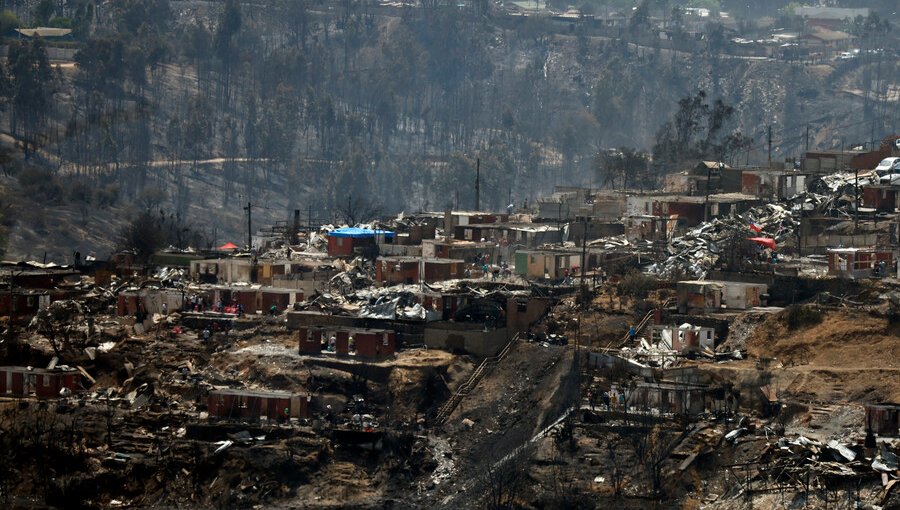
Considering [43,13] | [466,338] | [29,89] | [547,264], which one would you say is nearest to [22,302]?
[466,338]

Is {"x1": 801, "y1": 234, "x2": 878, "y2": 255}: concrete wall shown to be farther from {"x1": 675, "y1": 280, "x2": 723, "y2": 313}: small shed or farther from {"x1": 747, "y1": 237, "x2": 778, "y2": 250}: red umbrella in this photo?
{"x1": 675, "y1": 280, "x2": 723, "y2": 313}: small shed

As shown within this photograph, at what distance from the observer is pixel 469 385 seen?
155ft

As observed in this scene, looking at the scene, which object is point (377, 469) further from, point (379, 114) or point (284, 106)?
point (379, 114)

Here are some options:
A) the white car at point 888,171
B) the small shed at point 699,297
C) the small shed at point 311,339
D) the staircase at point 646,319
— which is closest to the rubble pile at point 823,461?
the staircase at point 646,319

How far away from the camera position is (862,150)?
73750 millimetres

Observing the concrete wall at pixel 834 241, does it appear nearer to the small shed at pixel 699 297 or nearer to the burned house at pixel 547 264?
the burned house at pixel 547 264

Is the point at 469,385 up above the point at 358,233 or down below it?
below

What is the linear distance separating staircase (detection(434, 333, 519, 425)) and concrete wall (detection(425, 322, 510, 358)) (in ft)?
0.67

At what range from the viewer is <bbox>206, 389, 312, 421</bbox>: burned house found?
1786 inches

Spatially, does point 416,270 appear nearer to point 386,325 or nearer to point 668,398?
point 386,325

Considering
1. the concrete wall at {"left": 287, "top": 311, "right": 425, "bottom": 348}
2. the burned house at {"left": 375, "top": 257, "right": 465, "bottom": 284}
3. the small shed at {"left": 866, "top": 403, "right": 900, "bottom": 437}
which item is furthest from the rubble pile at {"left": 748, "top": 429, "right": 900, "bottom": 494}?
the burned house at {"left": 375, "top": 257, "right": 465, "bottom": 284}

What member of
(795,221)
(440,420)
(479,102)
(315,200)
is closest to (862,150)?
(795,221)

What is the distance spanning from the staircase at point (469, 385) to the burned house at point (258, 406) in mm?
2743

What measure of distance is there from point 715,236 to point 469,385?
43.8 feet
